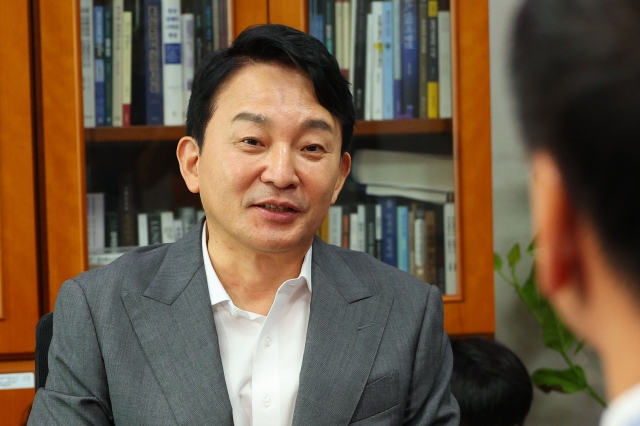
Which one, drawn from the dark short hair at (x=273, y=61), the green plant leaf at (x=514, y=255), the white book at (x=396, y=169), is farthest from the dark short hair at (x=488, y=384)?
the dark short hair at (x=273, y=61)

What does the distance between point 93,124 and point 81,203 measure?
21 cm

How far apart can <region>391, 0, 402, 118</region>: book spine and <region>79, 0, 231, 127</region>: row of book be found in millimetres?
455

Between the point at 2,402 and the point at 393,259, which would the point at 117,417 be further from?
the point at 393,259

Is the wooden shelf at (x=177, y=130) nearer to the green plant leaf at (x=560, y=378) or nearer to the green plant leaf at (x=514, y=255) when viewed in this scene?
the green plant leaf at (x=514, y=255)

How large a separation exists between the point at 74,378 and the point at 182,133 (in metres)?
0.89

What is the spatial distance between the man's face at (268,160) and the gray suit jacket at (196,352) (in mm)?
124

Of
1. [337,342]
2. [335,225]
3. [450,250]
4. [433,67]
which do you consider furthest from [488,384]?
[433,67]

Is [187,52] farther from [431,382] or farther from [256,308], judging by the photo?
[431,382]

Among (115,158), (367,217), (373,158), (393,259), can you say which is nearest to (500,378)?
(393,259)

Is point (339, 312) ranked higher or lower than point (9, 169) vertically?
lower

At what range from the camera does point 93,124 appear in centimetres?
188

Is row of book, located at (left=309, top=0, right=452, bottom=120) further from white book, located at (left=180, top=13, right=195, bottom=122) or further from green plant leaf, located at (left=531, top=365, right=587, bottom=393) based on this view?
green plant leaf, located at (left=531, top=365, right=587, bottom=393)

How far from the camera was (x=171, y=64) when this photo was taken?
6.36ft

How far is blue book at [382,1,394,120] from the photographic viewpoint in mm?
1975
